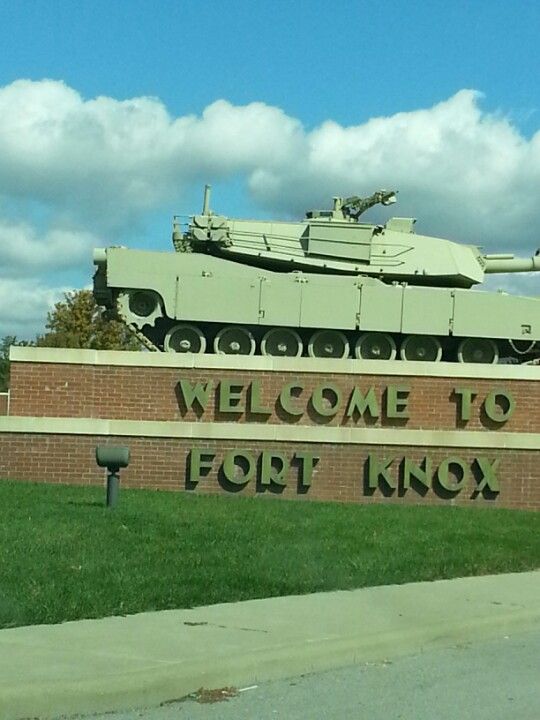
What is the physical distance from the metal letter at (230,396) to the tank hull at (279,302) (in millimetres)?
4812

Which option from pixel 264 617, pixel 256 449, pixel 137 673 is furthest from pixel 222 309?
pixel 137 673

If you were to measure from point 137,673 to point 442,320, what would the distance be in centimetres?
1746

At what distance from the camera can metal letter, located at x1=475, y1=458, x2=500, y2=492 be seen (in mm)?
18234

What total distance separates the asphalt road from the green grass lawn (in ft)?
6.48

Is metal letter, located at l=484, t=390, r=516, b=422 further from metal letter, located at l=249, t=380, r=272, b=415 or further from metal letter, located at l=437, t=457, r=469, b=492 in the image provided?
metal letter, located at l=249, t=380, r=272, b=415

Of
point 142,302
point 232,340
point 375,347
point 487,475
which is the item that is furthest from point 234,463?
point 375,347

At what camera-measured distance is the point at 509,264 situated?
26.5 meters

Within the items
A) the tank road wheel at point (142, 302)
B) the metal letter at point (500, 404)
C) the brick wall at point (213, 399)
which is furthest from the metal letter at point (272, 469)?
the tank road wheel at point (142, 302)

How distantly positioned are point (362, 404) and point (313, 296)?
5239 mm

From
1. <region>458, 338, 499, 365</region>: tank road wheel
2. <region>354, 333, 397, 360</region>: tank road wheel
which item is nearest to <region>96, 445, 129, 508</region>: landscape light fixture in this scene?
<region>354, 333, 397, 360</region>: tank road wheel

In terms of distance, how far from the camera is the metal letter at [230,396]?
59.7 ft

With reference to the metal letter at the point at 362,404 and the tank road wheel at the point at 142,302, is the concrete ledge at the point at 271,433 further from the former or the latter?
the tank road wheel at the point at 142,302

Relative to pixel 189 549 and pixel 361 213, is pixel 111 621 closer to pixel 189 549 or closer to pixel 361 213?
pixel 189 549

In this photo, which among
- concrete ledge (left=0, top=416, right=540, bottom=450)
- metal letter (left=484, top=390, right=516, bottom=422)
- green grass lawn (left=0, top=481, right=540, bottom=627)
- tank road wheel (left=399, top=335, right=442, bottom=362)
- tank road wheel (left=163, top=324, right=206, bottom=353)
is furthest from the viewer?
tank road wheel (left=399, top=335, right=442, bottom=362)
